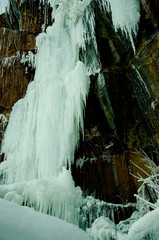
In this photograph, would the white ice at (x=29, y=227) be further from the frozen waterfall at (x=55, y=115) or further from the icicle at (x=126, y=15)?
the icicle at (x=126, y=15)

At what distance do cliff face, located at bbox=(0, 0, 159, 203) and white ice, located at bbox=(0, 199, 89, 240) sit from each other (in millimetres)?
4162

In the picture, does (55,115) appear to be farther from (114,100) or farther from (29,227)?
(29,227)

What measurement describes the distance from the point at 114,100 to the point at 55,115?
202 centimetres

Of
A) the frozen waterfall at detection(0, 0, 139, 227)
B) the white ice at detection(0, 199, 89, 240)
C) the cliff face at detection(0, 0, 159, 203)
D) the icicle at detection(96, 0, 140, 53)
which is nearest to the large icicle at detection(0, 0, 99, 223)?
the frozen waterfall at detection(0, 0, 139, 227)

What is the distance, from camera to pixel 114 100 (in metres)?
5.87

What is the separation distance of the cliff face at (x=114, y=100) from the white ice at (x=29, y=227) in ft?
13.7

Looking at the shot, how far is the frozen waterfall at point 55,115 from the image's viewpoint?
362 cm

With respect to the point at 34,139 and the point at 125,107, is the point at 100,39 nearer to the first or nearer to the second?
the point at 125,107

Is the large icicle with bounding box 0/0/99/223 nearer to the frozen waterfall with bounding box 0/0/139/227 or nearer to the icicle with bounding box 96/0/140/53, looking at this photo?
the frozen waterfall with bounding box 0/0/139/227

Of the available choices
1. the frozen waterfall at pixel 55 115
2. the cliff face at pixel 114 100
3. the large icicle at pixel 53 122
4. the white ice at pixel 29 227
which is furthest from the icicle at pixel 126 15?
the white ice at pixel 29 227

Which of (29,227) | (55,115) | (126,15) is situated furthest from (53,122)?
(29,227)

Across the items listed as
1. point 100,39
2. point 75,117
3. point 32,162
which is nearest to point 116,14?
point 100,39

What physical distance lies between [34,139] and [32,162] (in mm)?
561

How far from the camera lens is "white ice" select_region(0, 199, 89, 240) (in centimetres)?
103
